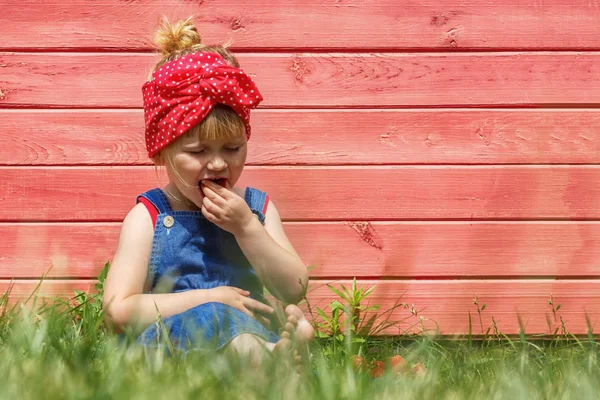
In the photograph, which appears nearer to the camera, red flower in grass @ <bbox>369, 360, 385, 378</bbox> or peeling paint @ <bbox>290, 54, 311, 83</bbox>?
red flower in grass @ <bbox>369, 360, 385, 378</bbox>

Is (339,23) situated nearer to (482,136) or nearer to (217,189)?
(482,136)

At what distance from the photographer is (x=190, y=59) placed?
A: 2684mm

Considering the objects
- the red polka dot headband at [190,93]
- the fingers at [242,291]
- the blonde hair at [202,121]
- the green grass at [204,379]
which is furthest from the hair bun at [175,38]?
the green grass at [204,379]

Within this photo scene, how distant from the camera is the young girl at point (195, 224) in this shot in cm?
256

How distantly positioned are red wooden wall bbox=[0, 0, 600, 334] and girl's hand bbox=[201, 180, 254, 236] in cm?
74

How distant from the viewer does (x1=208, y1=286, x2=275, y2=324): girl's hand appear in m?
2.54

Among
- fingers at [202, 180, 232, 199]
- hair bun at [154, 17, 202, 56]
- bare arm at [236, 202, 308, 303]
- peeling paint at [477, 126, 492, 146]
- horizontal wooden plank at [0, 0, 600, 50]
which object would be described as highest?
horizontal wooden plank at [0, 0, 600, 50]

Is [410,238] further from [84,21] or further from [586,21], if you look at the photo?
[84,21]

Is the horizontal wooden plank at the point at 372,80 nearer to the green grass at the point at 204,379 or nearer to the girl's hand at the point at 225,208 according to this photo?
the girl's hand at the point at 225,208

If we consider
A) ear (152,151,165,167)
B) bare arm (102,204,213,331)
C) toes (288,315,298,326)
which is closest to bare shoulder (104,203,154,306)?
bare arm (102,204,213,331)

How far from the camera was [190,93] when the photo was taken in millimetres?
2611

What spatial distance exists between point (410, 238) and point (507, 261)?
1.39 ft

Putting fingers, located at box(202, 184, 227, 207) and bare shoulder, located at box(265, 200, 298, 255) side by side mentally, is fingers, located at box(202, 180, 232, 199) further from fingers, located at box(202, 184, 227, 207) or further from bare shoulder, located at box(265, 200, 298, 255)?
bare shoulder, located at box(265, 200, 298, 255)

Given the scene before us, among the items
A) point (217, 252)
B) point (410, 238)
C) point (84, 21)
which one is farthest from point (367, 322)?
point (84, 21)
